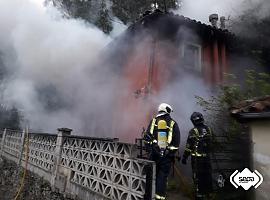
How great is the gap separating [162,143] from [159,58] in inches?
186

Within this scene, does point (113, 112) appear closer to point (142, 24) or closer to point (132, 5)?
point (142, 24)

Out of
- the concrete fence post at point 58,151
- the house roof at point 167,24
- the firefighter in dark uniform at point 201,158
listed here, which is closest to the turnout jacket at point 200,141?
the firefighter in dark uniform at point 201,158

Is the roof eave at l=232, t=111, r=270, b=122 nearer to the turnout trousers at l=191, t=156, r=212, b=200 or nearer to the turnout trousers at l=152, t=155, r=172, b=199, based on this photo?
the turnout trousers at l=191, t=156, r=212, b=200

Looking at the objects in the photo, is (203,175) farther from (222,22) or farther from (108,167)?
(222,22)

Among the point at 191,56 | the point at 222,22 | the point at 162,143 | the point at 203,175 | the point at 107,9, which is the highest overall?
the point at 107,9

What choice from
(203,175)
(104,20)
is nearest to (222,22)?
(104,20)

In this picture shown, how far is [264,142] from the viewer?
4.74 m

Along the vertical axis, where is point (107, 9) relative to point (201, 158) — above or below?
above

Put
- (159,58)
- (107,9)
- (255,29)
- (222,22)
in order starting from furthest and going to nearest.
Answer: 1. (107,9)
2. (222,22)
3. (255,29)
4. (159,58)

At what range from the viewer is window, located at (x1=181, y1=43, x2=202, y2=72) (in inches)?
387

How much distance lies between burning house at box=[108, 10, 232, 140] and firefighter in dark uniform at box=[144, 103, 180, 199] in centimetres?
336

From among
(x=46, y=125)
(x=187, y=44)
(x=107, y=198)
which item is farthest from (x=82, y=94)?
(x=107, y=198)

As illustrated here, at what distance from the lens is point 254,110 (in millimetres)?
4711

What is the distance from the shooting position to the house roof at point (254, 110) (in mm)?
4599
